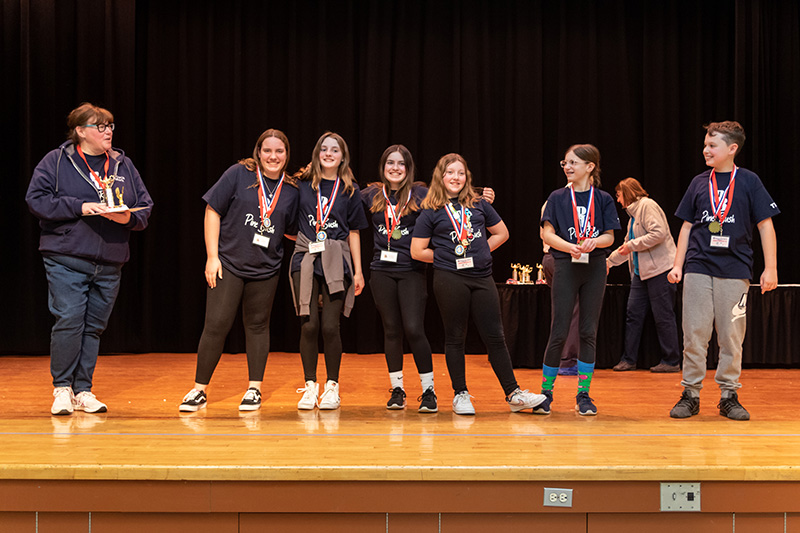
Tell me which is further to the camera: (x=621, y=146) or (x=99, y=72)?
(x=621, y=146)

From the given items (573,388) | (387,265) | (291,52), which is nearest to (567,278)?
(387,265)

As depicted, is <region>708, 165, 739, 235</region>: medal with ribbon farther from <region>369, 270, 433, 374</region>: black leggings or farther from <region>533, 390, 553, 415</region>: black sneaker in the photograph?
<region>369, 270, 433, 374</region>: black leggings

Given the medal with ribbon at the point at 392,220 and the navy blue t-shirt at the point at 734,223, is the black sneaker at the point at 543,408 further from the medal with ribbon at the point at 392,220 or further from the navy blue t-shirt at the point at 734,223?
the medal with ribbon at the point at 392,220

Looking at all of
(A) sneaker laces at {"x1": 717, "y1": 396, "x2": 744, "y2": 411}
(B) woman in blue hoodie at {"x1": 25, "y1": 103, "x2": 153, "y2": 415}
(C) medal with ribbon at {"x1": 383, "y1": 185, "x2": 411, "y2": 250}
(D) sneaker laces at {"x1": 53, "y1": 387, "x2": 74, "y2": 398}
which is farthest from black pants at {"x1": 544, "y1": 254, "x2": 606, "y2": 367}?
(D) sneaker laces at {"x1": 53, "y1": 387, "x2": 74, "y2": 398}

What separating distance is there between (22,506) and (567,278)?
2.61 m

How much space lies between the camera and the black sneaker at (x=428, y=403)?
3566 mm

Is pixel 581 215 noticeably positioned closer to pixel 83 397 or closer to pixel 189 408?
pixel 189 408

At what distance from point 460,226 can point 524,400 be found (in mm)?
951

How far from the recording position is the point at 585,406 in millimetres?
3570

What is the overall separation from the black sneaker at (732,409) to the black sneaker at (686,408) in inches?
4.8

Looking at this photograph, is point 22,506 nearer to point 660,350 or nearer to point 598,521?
point 598,521

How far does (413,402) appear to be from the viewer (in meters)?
3.93

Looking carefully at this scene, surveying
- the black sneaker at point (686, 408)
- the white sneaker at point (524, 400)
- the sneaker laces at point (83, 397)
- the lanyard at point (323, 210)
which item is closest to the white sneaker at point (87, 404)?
the sneaker laces at point (83, 397)

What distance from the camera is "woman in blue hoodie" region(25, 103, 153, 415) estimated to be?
3.49 metres
